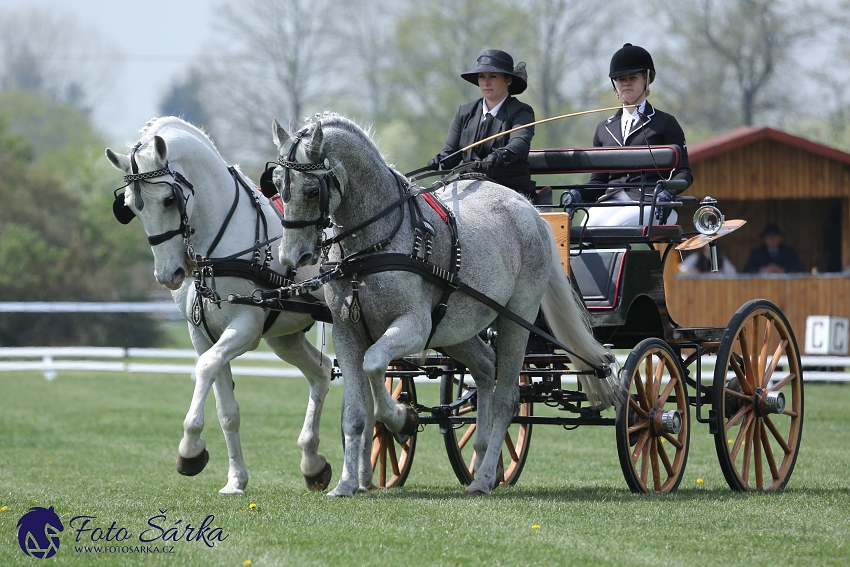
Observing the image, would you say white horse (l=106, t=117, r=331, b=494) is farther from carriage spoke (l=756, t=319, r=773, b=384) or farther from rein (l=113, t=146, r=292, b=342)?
carriage spoke (l=756, t=319, r=773, b=384)

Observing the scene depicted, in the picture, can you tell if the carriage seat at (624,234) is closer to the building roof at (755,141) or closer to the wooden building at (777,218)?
the wooden building at (777,218)

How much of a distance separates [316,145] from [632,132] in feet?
9.98

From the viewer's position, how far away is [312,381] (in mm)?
7375

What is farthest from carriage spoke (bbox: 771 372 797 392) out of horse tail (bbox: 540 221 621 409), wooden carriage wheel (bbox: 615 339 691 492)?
horse tail (bbox: 540 221 621 409)

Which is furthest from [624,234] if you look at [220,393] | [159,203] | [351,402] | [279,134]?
[159,203]

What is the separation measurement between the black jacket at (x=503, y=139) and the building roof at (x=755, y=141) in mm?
10716

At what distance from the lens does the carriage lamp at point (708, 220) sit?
22.9ft

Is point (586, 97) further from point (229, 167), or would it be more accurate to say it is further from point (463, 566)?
point (463, 566)

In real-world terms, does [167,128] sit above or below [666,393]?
above

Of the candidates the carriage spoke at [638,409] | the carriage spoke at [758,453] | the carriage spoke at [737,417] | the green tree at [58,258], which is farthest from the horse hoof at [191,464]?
the green tree at [58,258]

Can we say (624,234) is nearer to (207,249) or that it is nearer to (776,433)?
(776,433)

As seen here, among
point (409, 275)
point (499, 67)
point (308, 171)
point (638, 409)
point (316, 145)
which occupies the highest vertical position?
point (499, 67)

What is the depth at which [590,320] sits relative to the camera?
6.98 metres

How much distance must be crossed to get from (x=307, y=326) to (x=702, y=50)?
3382 centimetres
